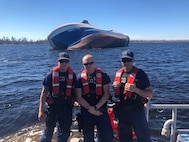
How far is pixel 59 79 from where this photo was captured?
515cm

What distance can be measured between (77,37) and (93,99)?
219 feet

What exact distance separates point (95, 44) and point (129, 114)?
224 ft

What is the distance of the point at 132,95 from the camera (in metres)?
4.88

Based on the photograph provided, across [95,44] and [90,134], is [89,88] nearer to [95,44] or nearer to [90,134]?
[90,134]

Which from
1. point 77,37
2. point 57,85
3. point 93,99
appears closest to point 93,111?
point 93,99

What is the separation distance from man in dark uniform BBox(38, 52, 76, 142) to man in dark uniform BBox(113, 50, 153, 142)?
Result: 1041 millimetres

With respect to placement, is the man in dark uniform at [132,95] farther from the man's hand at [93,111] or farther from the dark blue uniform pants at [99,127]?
the man's hand at [93,111]

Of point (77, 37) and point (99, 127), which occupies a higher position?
point (77, 37)

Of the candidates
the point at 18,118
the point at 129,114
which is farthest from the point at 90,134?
the point at 18,118

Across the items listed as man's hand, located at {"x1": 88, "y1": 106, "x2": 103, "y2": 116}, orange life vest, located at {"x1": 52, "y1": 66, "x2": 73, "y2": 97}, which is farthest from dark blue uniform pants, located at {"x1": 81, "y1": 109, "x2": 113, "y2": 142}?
orange life vest, located at {"x1": 52, "y1": 66, "x2": 73, "y2": 97}

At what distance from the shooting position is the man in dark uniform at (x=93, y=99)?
4977 millimetres

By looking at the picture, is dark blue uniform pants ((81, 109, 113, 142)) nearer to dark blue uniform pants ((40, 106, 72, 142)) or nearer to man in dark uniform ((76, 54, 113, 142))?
man in dark uniform ((76, 54, 113, 142))

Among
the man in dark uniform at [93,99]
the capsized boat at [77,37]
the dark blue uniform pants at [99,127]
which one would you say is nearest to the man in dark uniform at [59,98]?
the man in dark uniform at [93,99]

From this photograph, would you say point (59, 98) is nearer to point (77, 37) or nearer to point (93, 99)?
point (93, 99)
